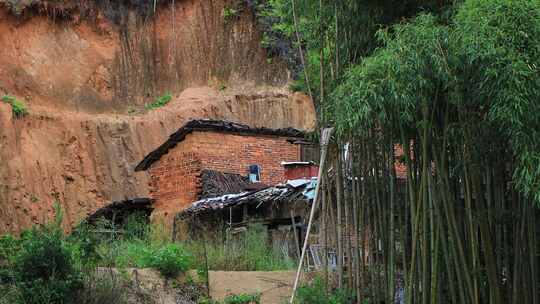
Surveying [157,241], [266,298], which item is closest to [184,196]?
[157,241]

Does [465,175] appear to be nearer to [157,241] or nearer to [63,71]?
[157,241]

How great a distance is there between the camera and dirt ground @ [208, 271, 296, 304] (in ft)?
32.1

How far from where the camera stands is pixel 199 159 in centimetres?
1623

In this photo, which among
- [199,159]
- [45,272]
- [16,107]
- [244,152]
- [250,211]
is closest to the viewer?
[45,272]

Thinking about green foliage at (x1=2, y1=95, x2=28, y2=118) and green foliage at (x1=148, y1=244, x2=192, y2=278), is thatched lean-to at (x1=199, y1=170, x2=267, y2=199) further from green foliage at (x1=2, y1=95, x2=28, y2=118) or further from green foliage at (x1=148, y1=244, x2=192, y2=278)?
green foliage at (x1=2, y1=95, x2=28, y2=118)

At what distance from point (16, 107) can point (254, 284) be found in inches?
598

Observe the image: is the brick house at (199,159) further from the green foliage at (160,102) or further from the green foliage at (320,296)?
the green foliage at (160,102)

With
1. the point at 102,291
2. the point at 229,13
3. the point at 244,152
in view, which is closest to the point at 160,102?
the point at 229,13

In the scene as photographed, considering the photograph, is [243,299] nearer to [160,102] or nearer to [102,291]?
[102,291]

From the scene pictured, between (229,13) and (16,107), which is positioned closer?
(16,107)

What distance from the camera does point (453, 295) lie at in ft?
26.0

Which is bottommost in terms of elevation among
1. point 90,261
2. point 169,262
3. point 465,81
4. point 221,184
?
point 169,262

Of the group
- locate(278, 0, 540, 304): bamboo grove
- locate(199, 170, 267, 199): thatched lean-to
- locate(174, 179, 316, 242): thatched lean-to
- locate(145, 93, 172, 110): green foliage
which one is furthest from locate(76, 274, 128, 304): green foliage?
locate(145, 93, 172, 110): green foliage

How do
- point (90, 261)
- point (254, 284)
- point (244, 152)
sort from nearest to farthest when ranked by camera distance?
point (90, 261), point (254, 284), point (244, 152)
